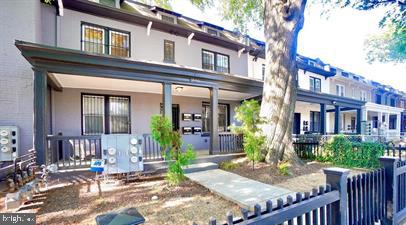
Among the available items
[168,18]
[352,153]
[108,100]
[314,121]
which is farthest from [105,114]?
[314,121]

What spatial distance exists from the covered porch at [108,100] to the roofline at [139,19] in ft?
9.49

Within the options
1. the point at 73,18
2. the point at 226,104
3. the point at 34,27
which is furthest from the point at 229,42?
the point at 34,27

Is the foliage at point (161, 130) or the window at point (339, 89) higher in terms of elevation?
the window at point (339, 89)

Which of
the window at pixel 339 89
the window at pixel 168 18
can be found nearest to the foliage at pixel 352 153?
the window at pixel 168 18

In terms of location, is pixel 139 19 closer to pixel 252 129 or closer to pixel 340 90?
pixel 252 129

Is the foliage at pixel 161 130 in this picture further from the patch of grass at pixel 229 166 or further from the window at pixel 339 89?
the window at pixel 339 89

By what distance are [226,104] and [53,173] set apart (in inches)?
371

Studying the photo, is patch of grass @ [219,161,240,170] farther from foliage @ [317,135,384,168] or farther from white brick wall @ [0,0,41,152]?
white brick wall @ [0,0,41,152]

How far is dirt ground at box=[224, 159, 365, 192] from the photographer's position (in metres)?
5.75

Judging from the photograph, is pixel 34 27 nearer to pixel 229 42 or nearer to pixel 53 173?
pixel 53 173

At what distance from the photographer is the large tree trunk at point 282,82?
7453mm

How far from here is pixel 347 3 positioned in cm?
977

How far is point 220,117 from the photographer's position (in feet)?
42.1

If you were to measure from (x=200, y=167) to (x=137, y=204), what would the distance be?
→ 9.95 ft
